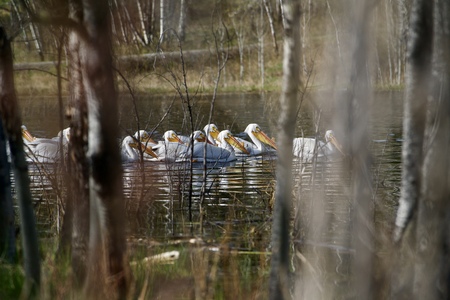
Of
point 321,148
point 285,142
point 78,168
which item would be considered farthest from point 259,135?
point 285,142

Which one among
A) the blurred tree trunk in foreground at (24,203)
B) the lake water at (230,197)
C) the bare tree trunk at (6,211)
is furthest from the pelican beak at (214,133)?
the blurred tree trunk in foreground at (24,203)

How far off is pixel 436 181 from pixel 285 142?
2.12 feet

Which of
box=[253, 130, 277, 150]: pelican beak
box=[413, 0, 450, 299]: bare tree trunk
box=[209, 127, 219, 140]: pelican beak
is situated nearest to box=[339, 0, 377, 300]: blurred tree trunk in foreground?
box=[413, 0, 450, 299]: bare tree trunk

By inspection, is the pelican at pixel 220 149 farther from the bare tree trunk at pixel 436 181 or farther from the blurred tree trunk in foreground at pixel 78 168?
the bare tree trunk at pixel 436 181

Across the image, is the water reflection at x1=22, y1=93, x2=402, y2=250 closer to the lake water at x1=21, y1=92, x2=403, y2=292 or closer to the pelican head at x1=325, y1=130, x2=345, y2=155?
the lake water at x1=21, y1=92, x2=403, y2=292

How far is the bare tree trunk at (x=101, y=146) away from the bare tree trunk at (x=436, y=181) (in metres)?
1.55

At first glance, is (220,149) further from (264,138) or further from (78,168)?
(78,168)

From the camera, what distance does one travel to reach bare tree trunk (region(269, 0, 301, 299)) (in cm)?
336

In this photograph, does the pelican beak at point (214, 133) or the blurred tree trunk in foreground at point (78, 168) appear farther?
the pelican beak at point (214, 133)

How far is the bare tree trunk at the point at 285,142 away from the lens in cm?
336

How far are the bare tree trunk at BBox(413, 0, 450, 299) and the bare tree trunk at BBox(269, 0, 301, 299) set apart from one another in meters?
0.54

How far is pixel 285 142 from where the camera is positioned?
346 cm

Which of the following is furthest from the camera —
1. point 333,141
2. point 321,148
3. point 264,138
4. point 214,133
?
point 214,133

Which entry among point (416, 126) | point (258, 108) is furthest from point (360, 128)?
point (258, 108)
